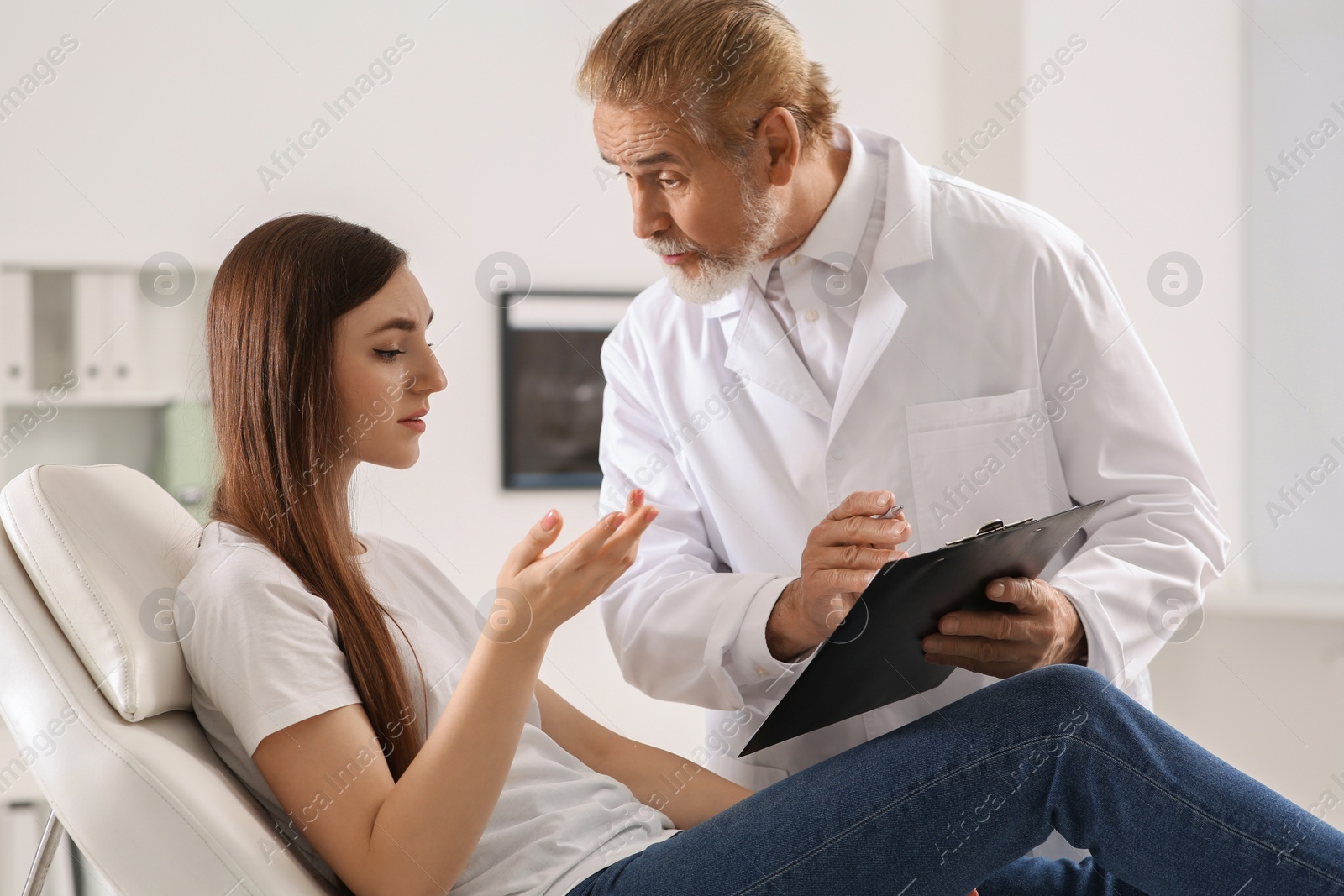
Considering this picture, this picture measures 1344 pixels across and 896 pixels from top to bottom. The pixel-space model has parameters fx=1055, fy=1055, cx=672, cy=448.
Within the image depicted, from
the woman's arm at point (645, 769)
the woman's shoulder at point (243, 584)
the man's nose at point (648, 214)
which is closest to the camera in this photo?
the woman's shoulder at point (243, 584)

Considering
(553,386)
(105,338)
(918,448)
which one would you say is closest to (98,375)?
(105,338)

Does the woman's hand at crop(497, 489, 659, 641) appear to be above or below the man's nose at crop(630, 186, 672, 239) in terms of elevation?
below

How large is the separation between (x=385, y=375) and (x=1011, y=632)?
0.77 meters

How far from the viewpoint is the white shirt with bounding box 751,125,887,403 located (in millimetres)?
1479

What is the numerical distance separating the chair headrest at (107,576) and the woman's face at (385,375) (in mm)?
241

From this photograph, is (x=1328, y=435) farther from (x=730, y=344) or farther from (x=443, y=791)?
(x=443, y=791)

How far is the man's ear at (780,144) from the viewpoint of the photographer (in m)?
1.43

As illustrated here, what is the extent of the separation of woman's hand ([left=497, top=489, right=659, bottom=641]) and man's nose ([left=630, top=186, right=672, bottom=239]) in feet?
1.97

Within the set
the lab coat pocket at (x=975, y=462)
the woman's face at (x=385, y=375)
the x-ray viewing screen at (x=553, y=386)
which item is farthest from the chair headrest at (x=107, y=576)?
the x-ray viewing screen at (x=553, y=386)

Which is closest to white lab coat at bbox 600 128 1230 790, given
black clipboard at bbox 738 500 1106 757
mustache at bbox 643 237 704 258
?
mustache at bbox 643 237 704 258

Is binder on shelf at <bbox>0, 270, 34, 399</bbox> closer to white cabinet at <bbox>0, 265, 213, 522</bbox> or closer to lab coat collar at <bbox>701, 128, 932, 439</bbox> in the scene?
white cabinet at <bbox>0, 265, 213, 522</bbox>

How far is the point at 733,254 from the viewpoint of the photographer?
143cm

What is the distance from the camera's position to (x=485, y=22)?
3.08 metres

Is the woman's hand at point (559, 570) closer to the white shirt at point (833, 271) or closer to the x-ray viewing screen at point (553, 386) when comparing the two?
the white shirt at point (833, 271)
